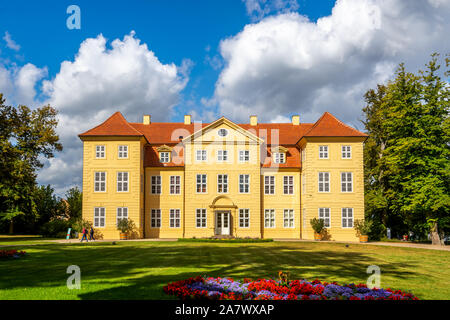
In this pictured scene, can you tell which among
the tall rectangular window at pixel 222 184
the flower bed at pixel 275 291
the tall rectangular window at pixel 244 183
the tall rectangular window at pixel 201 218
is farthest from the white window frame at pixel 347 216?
the flower bed at pixel 275 291

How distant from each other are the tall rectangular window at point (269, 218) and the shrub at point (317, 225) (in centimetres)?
437

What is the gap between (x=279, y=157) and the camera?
40375mm

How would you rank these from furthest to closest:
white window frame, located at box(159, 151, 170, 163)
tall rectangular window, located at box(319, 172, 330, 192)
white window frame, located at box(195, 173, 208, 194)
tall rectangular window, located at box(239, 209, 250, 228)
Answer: white window frame, located at box(159, 151, 170, 163) < white window frame, located at box(195, 173, 208, 194) < tall rectangular window, located at box(239, 209, 250, 228) < tall rectangular window, located at box(319, 172, 330, 192)

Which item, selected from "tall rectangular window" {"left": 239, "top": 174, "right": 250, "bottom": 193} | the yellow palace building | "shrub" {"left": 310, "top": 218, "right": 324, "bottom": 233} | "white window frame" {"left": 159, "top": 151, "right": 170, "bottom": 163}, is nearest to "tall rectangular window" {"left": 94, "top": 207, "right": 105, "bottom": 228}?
the yellow palace building

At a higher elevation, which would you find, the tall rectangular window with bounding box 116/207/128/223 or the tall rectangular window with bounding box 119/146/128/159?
the tall rectangular window with bounding box 119/146/128/159

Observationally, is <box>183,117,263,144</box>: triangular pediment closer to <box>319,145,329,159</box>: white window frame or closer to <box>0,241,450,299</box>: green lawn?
<box>319,145,329,159</box>: white window frame

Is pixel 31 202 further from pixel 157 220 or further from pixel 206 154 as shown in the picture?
pixel 206 154

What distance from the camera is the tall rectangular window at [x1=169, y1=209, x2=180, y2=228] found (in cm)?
3909

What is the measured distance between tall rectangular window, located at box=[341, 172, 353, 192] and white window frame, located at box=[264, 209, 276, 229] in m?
7.54

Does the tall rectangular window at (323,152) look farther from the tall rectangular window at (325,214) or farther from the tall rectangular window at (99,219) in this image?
the tall rectangular window at (99,219)

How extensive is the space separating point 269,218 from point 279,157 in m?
6.61

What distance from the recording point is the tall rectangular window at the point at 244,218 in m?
38.4

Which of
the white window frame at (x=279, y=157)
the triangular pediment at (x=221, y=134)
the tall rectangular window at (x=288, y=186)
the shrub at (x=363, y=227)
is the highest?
the triangular pediment at (x=221, y=134)

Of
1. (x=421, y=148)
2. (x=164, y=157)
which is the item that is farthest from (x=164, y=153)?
(x=421, y=148)
